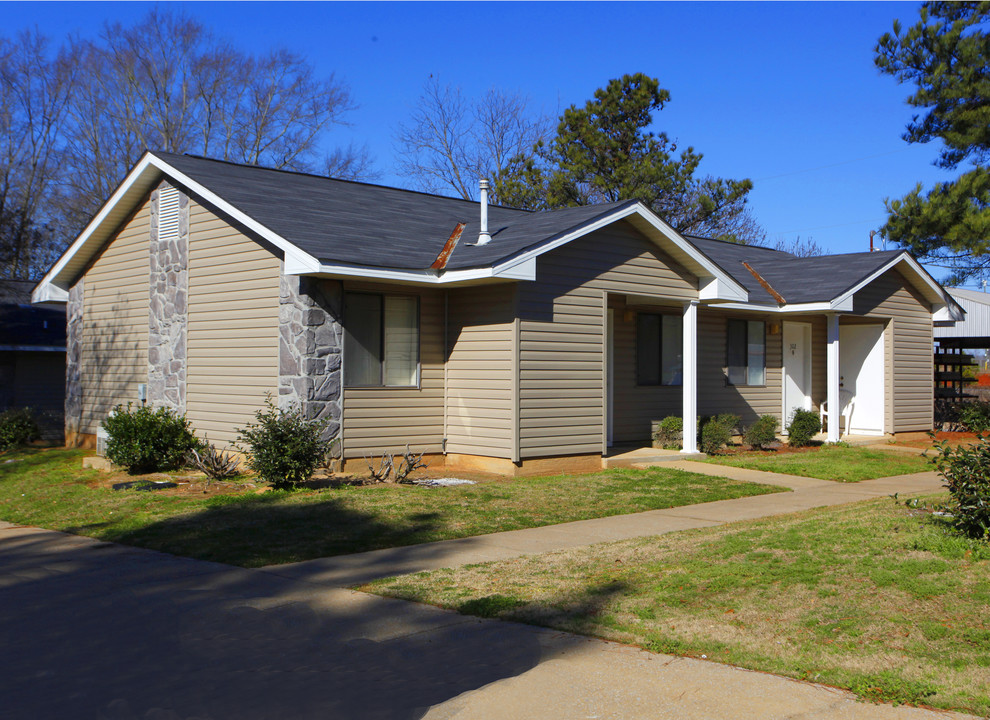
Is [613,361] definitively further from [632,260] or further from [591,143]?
[591,143]

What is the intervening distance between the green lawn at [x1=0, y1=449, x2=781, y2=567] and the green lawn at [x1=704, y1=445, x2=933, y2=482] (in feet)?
5.87

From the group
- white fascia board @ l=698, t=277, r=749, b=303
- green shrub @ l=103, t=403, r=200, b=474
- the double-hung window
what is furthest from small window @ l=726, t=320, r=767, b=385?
green shrub @ l=103, t=403, r=200, b=474

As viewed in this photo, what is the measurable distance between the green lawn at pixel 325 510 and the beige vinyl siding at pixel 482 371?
3.37 feet

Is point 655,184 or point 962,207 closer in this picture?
point 962,207

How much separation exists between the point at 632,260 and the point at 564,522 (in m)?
6.05

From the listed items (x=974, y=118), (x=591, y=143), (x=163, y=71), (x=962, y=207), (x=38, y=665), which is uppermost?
(x=163, y=71)

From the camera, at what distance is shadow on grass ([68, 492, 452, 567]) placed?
8.66 meters

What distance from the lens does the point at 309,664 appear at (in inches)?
214

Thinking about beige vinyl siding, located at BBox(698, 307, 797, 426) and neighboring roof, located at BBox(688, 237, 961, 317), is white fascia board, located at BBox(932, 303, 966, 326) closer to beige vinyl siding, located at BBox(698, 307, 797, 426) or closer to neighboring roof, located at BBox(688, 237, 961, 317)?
neighboring roof, located at BBox(688, 237, 961, 317)

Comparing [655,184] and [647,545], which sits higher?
[655,184]

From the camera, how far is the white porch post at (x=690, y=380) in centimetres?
1594

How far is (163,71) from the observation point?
33656 millimetres

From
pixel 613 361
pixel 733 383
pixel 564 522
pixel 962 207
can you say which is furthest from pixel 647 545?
pixel 962 207

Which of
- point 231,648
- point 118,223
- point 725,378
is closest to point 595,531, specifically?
point 231,648
